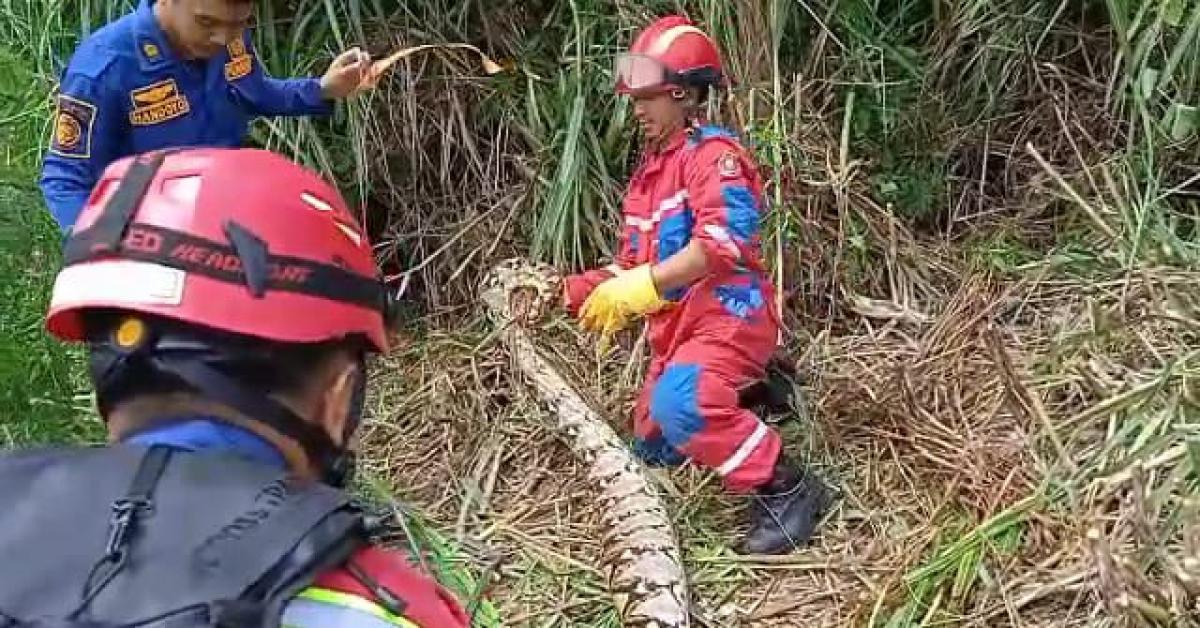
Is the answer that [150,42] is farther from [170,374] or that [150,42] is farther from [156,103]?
[170,374]

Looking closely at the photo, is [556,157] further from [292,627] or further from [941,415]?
[292,627]

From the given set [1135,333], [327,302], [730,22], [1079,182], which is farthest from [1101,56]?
[327,302]

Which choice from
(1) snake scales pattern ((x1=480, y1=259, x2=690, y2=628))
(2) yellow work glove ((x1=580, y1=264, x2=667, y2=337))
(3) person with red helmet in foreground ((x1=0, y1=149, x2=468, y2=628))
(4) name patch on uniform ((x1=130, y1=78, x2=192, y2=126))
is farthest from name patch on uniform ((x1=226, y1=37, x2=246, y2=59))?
(3) person with red helmet in foreground ((x1=0, y1=149, x2=468, y2=628))

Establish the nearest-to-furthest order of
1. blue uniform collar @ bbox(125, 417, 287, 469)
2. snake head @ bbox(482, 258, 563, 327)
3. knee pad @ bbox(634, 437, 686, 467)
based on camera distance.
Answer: blue uniform collar @ bbox(125, 417, 287, 469) < knee pad @ bbox(634, 437, 686, 467) < snake head @ bbox(482, 258, 563, 327)

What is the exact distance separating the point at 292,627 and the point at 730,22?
3.54 meters

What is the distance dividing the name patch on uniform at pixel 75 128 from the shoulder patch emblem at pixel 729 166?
143 centimetres

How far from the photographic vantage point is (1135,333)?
3383 millimetres

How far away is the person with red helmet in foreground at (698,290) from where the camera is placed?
3.48 meters

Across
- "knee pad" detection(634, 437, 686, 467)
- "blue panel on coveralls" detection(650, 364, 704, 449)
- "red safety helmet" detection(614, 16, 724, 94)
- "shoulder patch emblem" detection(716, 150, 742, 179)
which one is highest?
"red safety helmet" detection(614, 16, 724, 94)

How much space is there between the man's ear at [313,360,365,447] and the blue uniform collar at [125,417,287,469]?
0.07m

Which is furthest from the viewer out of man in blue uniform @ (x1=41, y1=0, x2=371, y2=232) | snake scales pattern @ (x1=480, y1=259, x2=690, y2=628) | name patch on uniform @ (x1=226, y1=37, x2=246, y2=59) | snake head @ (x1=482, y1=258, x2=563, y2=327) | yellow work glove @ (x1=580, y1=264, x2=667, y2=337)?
snake head @ (x1=482, y1=258, x2=563, y2=327)

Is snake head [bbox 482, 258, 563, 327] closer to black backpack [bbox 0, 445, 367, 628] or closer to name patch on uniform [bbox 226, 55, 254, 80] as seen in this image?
name patch on uniform [bbox 226, 55, 254, 80]

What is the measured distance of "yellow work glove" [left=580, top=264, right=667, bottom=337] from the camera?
3463mm

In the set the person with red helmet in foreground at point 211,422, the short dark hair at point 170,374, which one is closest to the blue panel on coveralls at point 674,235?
the person with red helmet in foreground at point 211,422
